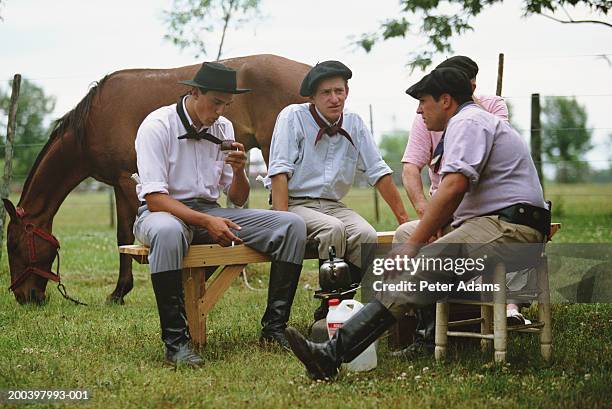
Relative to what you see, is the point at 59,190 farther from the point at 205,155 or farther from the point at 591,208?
the point at 591,208

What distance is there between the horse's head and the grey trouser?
2.39 m

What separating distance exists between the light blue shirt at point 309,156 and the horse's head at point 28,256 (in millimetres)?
2623

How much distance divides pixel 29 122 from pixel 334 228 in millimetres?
41786

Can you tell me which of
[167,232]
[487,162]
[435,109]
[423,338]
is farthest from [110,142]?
[487,162]

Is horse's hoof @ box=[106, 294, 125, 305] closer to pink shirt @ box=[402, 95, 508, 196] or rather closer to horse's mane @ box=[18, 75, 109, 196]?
horse's mane @ box=[18, 75, 109, 196]

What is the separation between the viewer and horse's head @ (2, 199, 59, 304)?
22.9 ft

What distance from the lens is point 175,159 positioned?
16.1ft

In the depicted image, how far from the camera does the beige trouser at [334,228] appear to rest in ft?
16.2

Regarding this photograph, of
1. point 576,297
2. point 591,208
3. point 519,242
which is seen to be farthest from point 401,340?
point 591,208

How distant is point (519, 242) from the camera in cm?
413

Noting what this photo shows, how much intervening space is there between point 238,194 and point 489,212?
1629 millimetres

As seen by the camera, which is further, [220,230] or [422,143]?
[422,143]

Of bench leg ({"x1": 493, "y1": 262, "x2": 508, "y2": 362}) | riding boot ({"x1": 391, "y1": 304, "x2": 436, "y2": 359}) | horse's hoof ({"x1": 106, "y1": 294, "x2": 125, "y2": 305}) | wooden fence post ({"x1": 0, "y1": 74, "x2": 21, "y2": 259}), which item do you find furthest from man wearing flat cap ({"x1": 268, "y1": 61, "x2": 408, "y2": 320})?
wooden fence post ({"x1": 0, "y1": 74, "x2": 21, "y2": 259})

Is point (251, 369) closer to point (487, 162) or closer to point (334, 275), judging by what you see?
point (334, 275)
